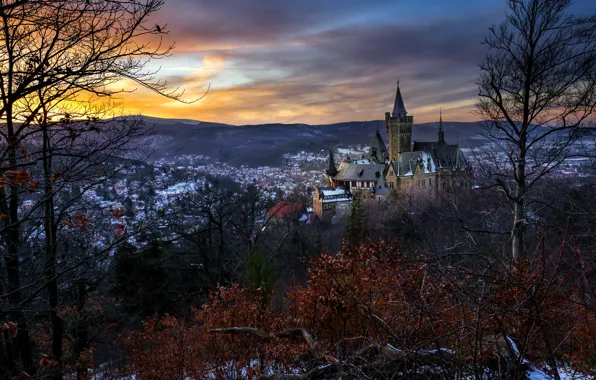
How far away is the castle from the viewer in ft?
205

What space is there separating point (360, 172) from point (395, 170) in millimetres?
6489

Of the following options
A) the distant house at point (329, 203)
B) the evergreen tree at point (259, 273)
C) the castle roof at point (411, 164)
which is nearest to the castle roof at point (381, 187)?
the castle roof at point (411, 164)

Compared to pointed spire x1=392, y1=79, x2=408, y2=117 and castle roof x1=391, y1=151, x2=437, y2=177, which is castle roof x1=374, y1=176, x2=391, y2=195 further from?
pointed spire x1=392, y1=79, x2=408, y2=117

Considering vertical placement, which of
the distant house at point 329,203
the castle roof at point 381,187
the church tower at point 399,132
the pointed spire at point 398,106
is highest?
the pointed spire at point 398,106

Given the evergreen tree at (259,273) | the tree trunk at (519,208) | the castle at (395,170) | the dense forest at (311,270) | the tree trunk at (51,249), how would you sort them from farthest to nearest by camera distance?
the castle at (395,170), the evergreen tree at (259,273), the tree trunk at (519,208), the tree trunk at (51,249), the dense forest at (311,270)

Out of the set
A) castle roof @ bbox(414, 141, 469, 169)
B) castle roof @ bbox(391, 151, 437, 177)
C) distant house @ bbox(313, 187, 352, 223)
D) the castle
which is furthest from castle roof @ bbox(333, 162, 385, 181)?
castle roof @ bbox(414, 141, 469, 169)

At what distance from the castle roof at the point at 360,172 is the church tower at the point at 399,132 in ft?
23.5

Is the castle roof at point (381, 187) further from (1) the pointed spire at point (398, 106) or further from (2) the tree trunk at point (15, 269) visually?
(2) the tree trunk at point (15, 269)

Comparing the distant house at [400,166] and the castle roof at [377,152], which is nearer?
the distant house at [400,166]

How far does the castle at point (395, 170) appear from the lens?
62406 millimetres

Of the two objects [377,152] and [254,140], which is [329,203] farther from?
[254,140]

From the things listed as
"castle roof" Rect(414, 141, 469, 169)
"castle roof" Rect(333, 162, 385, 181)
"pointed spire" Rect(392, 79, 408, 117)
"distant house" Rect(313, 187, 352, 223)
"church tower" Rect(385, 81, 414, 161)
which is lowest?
"distant house" Rect(313, 187, 352, 223)

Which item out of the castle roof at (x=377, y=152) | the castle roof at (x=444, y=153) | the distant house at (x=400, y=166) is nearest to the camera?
the distant house at (x=400, y=166)

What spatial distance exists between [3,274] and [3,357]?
146 cm
